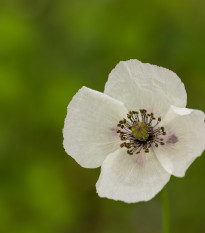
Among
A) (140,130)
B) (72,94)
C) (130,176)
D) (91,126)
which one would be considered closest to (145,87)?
(140,130)

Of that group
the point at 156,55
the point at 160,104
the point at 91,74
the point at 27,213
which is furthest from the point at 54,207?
the point at 160,104

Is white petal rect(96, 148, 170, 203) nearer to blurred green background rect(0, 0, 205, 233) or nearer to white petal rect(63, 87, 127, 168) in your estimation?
white petal rect(63, 87, 127, 168)

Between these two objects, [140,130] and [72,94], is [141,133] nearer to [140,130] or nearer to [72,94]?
[140,130]

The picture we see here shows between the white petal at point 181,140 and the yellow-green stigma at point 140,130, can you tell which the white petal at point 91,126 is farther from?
the white petal at point 181,140

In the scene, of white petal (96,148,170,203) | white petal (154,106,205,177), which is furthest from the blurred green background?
white petal (154,106,205,177)

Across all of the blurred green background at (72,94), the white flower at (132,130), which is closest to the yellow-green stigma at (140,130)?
the white flower at (132,130)

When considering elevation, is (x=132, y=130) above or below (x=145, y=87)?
below
